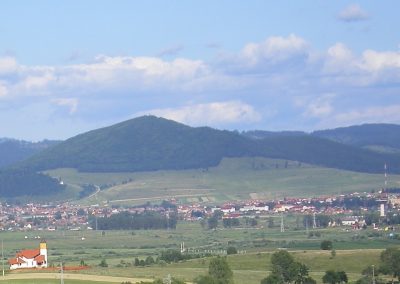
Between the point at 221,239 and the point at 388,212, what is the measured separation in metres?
45.7

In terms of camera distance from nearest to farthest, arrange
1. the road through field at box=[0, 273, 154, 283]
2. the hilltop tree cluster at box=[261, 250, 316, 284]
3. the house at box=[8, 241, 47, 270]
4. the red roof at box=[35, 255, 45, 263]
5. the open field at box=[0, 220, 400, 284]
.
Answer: the road through field at box=[0, 273, 154, 283], the hilltop tree cluster at box=[261, 250, 316, 284], the open field at box=[0, 220, 400, 284], the house at box=[8, 241, 47, 270], the red roof at box=[35, 255, 45, 263]

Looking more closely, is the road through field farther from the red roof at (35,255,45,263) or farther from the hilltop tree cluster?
the hilltop tree cluster

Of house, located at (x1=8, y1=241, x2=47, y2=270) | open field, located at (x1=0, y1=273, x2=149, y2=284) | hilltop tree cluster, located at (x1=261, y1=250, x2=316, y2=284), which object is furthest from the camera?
house, located at (x1=8, y1=241, x2=47, y2=270)

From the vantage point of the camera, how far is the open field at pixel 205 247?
10019cm

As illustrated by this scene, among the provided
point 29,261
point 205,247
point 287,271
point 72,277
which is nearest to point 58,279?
point 72,277

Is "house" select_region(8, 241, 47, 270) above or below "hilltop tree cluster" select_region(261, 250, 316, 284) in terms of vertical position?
above

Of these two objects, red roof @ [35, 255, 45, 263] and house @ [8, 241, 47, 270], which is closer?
house @ [8, 241, 47, 270]

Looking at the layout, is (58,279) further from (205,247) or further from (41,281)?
(205,247)

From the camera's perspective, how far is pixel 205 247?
14350cm

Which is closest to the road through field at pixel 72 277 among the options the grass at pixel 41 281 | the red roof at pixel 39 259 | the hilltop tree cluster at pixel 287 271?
the grass at pixel 41 281

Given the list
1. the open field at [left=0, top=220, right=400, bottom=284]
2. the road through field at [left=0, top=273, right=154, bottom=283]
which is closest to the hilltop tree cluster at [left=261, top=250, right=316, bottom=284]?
the open field at [left=0, top=220, right=400, bottom=284]

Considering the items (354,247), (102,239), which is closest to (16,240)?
(102,239)

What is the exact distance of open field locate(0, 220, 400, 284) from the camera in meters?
100

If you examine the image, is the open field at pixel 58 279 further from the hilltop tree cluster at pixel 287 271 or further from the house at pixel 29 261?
the hilltop tree cluster at pixel 287 271
